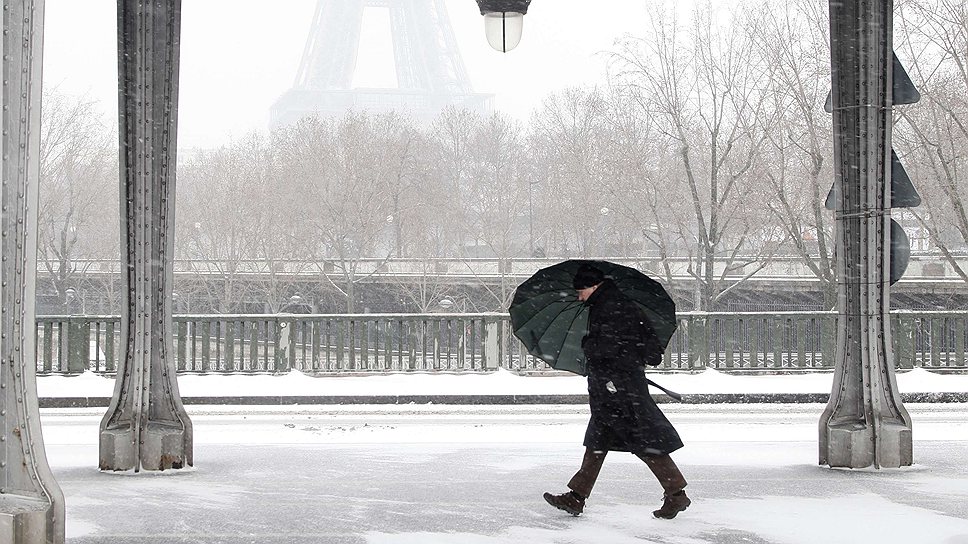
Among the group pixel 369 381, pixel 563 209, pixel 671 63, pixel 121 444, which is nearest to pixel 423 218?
pixel 563 209

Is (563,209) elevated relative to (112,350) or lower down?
elevated

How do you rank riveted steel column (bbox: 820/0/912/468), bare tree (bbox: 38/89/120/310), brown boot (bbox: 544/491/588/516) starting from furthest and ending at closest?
bare tree (bbox: 38/89/120/310) → riveted steel column (bbox: 820/0/912/468) → brown boot (bbox: 544/491/588/516)

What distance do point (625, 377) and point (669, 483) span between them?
A: 0.82 metres

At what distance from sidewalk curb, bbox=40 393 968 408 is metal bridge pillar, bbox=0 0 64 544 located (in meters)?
9.40

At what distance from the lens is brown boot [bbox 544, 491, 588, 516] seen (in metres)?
7.33

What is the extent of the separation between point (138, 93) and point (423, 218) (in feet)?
127

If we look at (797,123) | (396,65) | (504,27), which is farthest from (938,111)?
(396,65)

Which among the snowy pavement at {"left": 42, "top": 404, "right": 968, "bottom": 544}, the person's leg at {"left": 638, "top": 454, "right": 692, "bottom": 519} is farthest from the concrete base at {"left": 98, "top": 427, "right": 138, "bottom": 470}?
the person's leg at {"left": 638, "top": 454, "right": 692, "bottom": 519}

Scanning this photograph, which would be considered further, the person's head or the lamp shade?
the lamp shade

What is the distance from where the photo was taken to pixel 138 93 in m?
8.54

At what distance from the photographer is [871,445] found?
29.2ft

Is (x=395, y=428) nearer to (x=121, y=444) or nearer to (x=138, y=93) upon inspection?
(x=121, y=444)

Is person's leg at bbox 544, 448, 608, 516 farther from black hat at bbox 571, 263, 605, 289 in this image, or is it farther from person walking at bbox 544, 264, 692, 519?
black hat at bbox 571, 263, 605, 289

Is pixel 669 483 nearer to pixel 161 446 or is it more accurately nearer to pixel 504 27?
pixel 161 446
